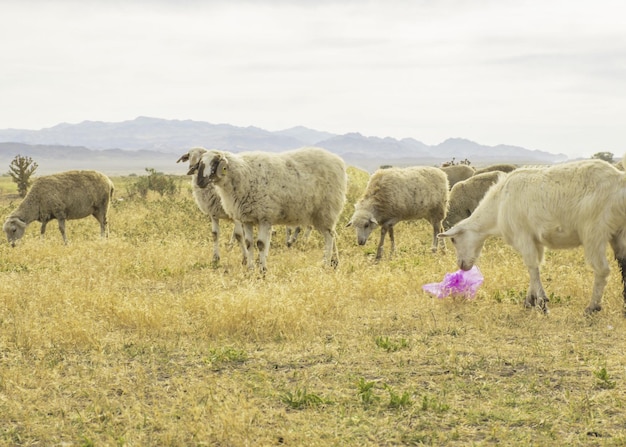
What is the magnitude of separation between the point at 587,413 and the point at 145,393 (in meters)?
4.14

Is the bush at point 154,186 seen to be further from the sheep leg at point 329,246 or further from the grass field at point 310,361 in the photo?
the grass field at point 310,361

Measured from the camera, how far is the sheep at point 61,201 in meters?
18.1

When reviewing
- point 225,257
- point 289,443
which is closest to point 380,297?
point 289,443

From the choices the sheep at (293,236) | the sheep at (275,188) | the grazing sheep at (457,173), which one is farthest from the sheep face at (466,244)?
the grazing sheep at (457,173)

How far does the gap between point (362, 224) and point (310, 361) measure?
7704mm

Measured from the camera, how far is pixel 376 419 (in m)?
5.74

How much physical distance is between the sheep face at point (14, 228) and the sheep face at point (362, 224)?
9.34m

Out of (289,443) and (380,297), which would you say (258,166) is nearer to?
(380,297)

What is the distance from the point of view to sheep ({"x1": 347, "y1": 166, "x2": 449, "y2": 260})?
15.1 m

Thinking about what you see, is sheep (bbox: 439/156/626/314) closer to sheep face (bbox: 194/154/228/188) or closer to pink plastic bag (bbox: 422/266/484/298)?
pink plastic bag (bbox: 422/266/484/298)

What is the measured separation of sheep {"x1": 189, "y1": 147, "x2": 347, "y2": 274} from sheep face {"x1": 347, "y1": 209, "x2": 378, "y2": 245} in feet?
3.33

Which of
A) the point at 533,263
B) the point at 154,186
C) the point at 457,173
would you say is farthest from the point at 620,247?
the point at 154,186

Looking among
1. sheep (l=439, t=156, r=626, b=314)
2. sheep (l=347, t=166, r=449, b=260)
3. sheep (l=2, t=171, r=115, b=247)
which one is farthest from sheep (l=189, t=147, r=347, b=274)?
sheep (l=2, t=171, r=115, b=247)

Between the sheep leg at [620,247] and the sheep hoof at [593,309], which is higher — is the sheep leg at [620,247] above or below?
above
